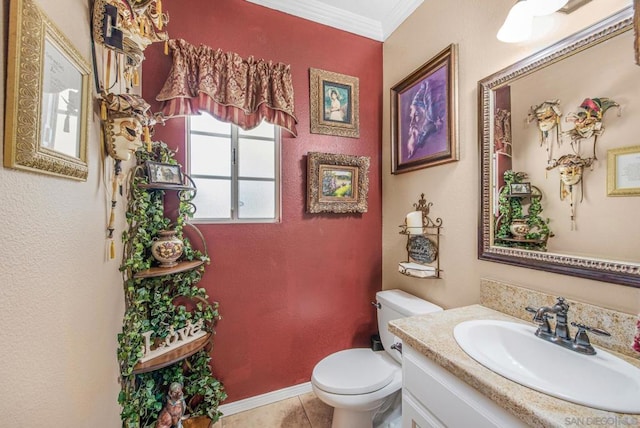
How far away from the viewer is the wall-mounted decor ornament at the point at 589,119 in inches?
34.0

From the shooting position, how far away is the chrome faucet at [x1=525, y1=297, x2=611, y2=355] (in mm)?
806

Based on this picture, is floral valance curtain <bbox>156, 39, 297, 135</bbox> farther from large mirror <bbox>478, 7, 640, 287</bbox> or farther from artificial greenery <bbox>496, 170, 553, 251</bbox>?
artificial greenery <bbox>496, 170, 553, 251</bbox>

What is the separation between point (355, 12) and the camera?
6.05 feet

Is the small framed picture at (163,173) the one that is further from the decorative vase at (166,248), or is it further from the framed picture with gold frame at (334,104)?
the framed picture with gold frame at (334,104)

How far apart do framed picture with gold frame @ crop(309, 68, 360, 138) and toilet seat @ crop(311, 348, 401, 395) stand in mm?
1529

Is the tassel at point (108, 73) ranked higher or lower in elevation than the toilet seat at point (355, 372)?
higher

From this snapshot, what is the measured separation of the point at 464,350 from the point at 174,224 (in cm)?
155

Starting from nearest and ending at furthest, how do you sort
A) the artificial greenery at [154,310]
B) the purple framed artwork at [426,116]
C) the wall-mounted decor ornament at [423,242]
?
the artificial greenery at [154,310] → the purple framed artwork at [426,116] → the wall-mounted decor ornament at [423,242]

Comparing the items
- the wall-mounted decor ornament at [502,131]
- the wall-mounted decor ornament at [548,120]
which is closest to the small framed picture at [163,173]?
the wall-mounted decor ornament at [502,131]

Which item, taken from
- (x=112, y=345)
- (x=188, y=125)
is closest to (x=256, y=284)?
(x=112, y=345)

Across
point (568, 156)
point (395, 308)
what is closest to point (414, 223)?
point (395, 308)

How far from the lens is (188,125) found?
62.3 inches

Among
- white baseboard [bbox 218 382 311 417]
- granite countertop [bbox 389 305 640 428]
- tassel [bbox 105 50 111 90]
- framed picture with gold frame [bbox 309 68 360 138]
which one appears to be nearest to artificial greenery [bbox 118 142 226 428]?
white baseboard [bbox 218 382 311 417]

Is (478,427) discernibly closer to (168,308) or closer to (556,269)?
(556,269)
